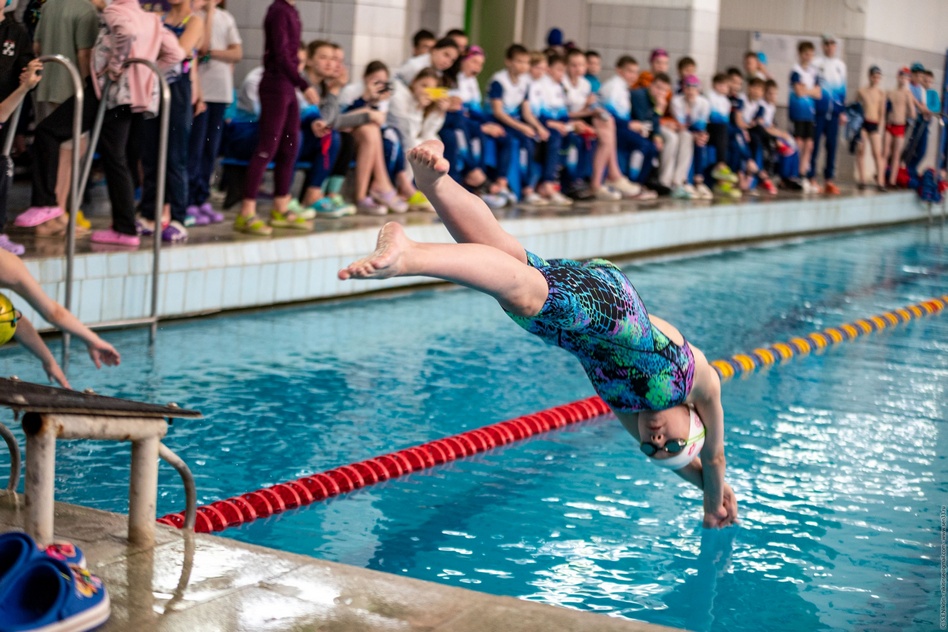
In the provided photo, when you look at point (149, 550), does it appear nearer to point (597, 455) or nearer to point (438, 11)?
point (597, 455)

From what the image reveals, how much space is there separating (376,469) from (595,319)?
1.28 m

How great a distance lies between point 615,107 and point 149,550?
9770 mm

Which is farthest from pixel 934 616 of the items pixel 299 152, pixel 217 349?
pixel 299 152

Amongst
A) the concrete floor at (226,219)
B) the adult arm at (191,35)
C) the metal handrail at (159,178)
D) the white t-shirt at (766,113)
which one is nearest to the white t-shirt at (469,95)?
the concrete floor at (226,219)

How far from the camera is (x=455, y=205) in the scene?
126 inches

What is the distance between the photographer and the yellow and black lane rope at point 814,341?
6602 mm

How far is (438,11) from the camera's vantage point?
14.1m

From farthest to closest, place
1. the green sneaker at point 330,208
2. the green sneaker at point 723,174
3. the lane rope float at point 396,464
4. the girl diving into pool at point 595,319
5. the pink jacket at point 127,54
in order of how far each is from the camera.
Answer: the green sneaker at point 723,174 → the green sneaker at point 330,208 → the pink jacket at point 127,54 → the lane rope float at point 396,464 → the girl diving into pool at point 595,319

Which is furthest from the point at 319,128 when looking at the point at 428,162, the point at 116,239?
the point at 428,162

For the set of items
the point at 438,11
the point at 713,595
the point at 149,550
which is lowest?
the point at 713,595

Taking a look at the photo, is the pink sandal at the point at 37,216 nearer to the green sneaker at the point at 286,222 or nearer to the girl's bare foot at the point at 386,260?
the green sneaker at the point at 286,222

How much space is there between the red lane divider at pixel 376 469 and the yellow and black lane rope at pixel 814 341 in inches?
49.8

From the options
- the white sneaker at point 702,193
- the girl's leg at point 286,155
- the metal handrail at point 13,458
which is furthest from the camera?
the white sneaker at point 702,193

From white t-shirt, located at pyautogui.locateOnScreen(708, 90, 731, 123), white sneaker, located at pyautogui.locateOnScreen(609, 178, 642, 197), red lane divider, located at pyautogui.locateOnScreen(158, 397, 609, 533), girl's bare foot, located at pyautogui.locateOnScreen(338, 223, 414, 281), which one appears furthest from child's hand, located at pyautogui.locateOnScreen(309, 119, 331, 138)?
white t-shirt, located at pyautogui.locateOnScreen(708, 90, 731, 123)
